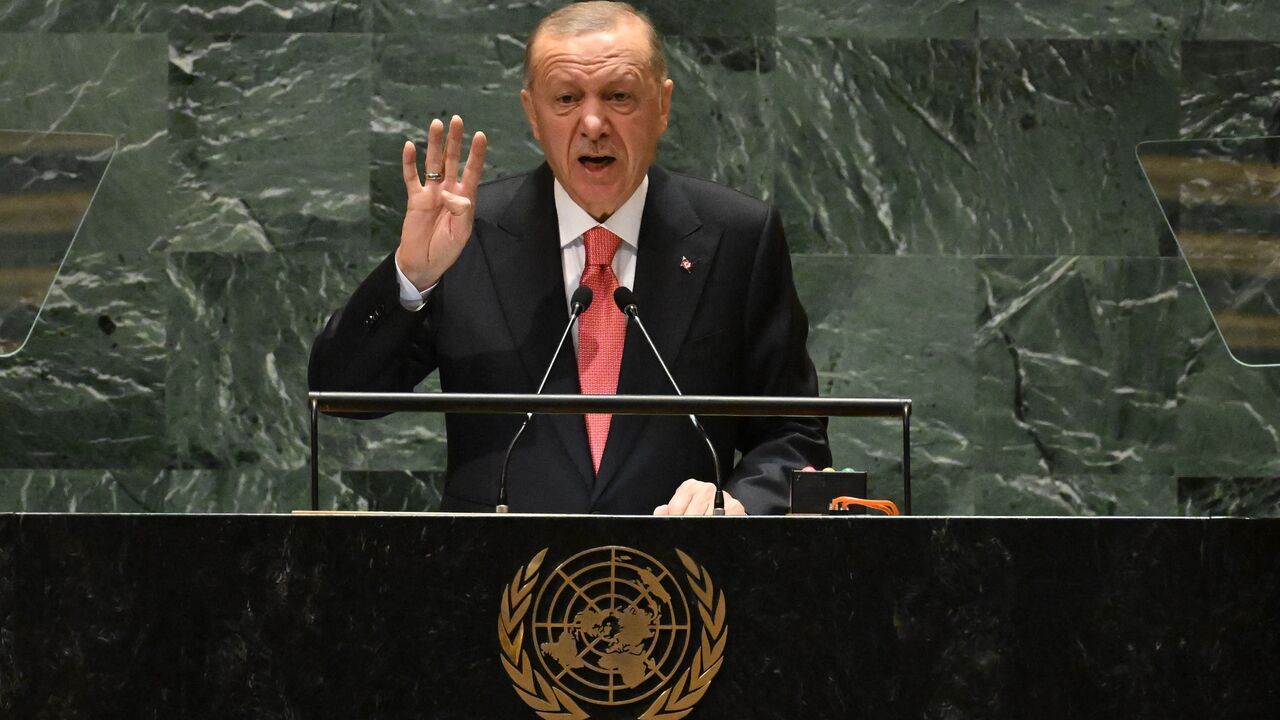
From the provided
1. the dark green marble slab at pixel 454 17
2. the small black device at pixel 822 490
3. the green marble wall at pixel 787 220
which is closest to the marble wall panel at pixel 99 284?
the green marble wall at pixel 787 220

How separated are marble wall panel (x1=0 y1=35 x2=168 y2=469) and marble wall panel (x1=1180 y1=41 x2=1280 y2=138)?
3.06 metres

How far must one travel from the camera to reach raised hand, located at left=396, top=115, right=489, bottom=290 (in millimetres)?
2766

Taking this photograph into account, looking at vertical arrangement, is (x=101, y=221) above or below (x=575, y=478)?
below

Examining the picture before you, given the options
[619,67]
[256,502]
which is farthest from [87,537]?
[256,502]

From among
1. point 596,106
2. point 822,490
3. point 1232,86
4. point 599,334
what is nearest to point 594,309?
point 599,334

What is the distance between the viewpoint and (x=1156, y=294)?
15.7 feet

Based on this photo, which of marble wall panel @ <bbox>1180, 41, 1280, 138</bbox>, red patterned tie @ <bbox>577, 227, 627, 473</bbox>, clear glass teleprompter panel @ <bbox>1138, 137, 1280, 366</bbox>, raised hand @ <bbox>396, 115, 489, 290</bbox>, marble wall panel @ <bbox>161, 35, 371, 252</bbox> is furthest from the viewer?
marble wall panel @ <bbox>1180, 41, 1280, 138</bbox>

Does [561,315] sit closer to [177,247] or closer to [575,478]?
[575,478]

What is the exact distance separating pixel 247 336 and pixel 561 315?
194 cm

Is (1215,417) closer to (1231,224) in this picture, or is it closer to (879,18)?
(1231,224)

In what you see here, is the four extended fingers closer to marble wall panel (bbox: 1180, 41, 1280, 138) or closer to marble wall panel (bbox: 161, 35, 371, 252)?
marble wall panel (bbox: 161, 35, 371, 252)

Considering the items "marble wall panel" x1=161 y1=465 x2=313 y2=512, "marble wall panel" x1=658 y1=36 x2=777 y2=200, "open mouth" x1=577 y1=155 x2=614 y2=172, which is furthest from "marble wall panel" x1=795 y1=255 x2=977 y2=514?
"open mouth" x1=577 y1=155 x2=614 y2=172

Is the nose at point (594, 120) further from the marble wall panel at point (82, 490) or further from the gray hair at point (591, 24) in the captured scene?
the marble wall panel at point (82, 490)

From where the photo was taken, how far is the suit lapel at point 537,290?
9.78ft
